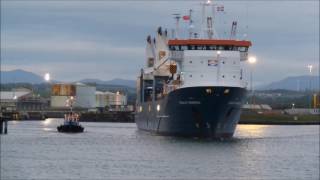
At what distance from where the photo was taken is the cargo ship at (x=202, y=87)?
78875 mm

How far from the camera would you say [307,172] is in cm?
5594

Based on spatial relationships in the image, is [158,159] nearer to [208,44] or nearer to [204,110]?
[204,110]

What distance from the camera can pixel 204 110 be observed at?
259ft

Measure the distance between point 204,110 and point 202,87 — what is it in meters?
2.11

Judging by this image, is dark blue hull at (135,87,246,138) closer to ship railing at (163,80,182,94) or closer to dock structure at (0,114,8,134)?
ship railing at (163,80,182,94)

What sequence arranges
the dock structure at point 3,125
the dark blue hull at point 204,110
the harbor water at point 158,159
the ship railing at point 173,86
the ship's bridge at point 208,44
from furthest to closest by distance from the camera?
the dock structure at point 3,125, the ship's bridge at point 208,44, the ship railing at point 173,86, the dark blue hull at point 204,110, the harbor water at point 158,159

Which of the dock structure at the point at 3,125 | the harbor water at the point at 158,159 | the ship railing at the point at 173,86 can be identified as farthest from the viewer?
the dock structure at the point at 3,125

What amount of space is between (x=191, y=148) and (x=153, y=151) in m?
3.24

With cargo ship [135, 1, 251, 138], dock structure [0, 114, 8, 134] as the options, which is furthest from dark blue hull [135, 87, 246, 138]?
dock structure [0, 114, 8, 134]

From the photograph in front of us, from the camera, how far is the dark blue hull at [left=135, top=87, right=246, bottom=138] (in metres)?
78.5

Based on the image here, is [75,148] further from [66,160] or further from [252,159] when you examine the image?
[252,159]

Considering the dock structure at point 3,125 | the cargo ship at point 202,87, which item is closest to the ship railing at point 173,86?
the cargo ship at point 202,87

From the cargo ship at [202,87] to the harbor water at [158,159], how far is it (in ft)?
6.13

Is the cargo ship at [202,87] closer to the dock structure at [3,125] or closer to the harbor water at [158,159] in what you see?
the harbor water at [158,159]
